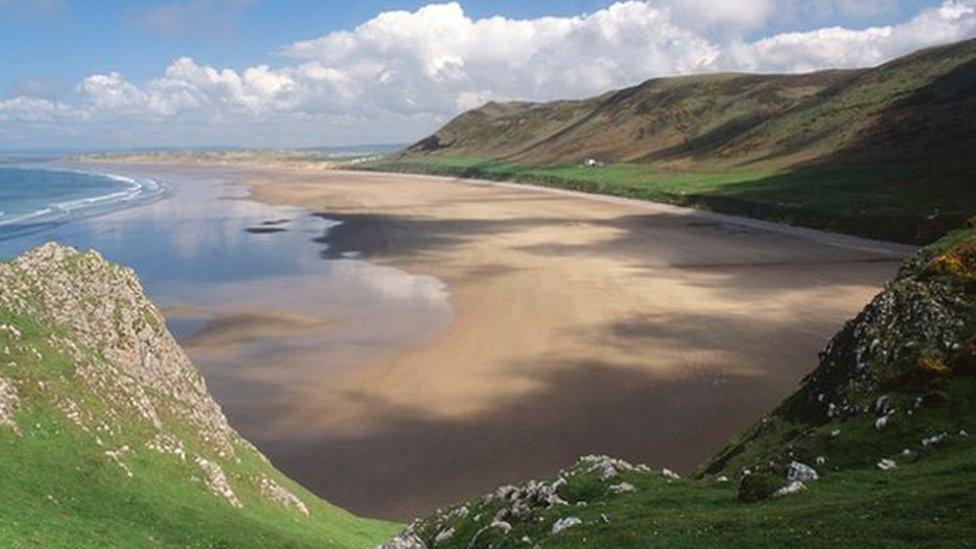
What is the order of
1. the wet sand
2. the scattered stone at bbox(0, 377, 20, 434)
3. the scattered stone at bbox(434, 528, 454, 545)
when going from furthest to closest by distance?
1. the wet sand
2. the scattered stone at bbox(434, 528, 454, 545)
3. the scattered stone at bbox(0, 377, 20, 434)

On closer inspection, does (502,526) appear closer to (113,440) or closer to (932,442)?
(113,440)

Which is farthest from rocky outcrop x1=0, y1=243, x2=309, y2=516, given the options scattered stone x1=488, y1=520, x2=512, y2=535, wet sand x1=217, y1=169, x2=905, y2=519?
scattered stone x1=488, y1=520, x2=512, y2=535

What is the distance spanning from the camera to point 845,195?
441ft

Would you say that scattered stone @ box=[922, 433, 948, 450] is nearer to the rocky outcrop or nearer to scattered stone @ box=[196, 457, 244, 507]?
the rocky outcrop

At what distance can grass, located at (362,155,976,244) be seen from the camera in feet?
358

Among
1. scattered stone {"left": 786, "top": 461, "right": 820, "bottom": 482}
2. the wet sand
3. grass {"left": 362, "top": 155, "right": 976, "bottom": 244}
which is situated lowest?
the wet sand

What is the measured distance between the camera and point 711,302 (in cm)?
7019

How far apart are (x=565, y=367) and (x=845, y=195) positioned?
4060 inches

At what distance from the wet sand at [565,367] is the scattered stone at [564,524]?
13.1m

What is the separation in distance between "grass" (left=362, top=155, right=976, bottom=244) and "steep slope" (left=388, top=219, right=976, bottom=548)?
3127 inches

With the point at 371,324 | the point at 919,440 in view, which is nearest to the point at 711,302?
the point at 371,324

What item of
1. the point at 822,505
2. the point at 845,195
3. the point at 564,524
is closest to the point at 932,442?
the point at 822,505

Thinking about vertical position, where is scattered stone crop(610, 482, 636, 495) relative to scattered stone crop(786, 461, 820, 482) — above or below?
below

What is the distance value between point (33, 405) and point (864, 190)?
459ft
